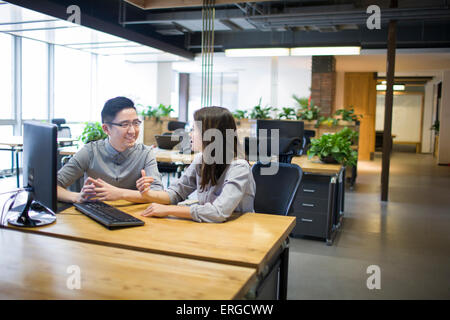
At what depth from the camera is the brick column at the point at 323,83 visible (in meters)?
11.4

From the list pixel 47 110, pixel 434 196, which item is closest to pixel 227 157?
pixel 434 196

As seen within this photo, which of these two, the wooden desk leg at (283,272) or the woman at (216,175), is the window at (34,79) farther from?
the wooden desk leg at (283,272)

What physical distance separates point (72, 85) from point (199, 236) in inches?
393

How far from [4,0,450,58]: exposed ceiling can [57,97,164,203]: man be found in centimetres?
400

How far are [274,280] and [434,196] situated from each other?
654 cm

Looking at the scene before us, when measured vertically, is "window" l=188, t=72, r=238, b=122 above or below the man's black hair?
above

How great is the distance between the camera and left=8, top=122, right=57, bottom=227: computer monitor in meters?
1.60

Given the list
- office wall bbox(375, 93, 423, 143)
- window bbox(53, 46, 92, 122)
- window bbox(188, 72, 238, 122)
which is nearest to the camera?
window bbox(53, 46, 92, 122)

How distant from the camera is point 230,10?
7.58m

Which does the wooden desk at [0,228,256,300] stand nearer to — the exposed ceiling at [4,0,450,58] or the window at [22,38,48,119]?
the exposed ceiling at [4,0,450,58]

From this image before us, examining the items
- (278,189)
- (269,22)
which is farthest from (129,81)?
(278,189)

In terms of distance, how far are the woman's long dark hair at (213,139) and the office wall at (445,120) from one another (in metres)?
12.2

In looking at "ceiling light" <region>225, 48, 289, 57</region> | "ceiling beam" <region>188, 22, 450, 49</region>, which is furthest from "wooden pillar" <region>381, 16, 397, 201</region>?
"ceiling light" <region>225, 48, 289, 57</region>

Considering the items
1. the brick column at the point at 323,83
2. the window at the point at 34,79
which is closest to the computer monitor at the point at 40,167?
the window at the point at 34,79
